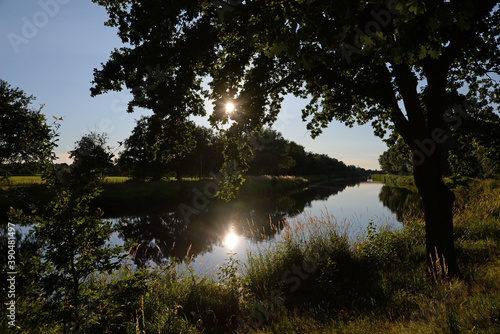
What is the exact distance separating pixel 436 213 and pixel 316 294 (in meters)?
3.16

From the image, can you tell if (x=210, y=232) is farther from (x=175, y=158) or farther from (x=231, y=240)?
(x=175, y=158)

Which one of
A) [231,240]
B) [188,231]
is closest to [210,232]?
[188,231]

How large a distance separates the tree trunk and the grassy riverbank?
44cm

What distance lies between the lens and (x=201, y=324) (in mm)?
4828

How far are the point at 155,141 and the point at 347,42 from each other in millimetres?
4754

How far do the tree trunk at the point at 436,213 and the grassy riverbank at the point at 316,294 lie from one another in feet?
1.44

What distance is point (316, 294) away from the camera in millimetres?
5867

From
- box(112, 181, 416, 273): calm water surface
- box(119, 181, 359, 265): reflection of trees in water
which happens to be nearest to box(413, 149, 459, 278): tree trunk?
box(112, 181, 416, 273): calm water surface

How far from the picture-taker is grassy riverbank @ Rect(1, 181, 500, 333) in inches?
129

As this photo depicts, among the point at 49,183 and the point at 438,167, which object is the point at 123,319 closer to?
the point at 49,183

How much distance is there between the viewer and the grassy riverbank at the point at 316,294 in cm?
328

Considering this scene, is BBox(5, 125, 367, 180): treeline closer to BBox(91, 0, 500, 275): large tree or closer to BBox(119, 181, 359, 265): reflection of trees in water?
BBox(91, 0, 500, 275): large tree

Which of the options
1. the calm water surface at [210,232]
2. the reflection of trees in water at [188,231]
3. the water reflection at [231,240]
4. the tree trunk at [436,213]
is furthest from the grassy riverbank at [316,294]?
the water reflection at [231,240]

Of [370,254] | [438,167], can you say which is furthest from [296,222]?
[438,167]
